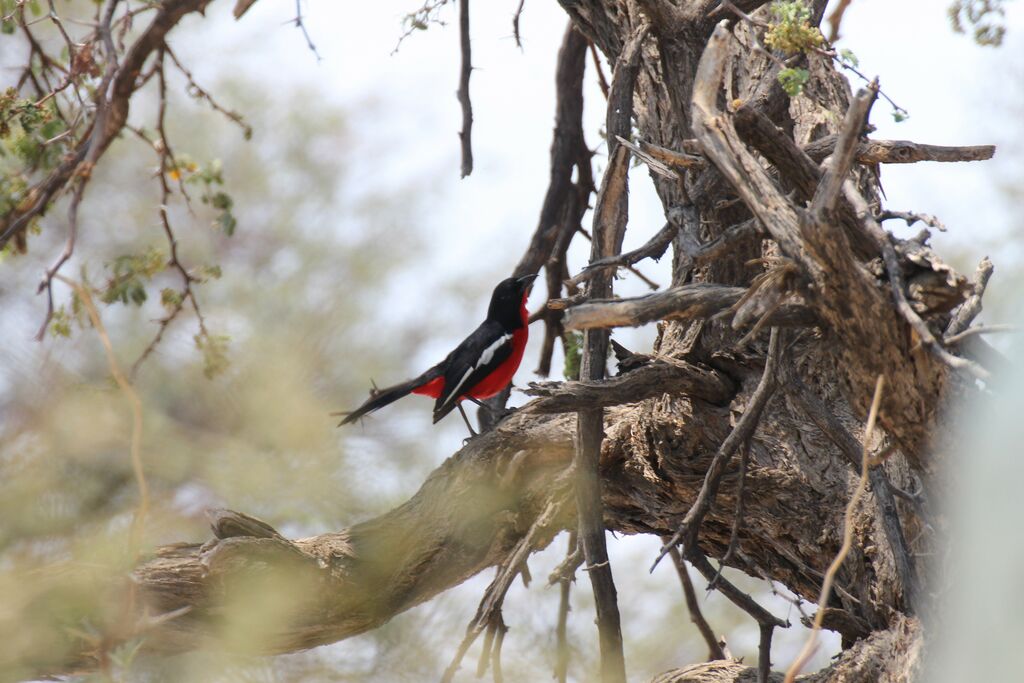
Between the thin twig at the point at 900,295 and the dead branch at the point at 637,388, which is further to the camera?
the dead branch at the point at 637,388

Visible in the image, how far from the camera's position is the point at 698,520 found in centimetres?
305

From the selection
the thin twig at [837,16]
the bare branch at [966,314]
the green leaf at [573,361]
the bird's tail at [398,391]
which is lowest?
the bare branch at [966,314]

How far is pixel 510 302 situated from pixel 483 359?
470 millimetres

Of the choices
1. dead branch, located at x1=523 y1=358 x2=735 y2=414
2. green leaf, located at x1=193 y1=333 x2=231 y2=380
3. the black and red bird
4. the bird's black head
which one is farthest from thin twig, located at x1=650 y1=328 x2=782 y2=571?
the bird's black head

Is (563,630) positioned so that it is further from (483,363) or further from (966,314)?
(966,314)

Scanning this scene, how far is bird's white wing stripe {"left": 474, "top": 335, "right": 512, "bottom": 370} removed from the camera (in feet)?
17.2

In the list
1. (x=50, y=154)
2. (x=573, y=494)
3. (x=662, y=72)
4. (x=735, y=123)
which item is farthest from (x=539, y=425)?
(x=50, y=154)

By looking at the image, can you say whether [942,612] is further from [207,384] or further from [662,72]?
[207,384]

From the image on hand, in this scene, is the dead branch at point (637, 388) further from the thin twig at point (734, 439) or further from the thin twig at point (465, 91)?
the thin twig at point (465, 91)

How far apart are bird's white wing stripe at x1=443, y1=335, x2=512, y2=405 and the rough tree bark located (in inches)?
42.4

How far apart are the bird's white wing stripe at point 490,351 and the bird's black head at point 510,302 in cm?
19

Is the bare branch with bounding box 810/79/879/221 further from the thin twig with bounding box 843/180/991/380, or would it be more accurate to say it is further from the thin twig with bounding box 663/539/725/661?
the thin twig with bounding box 663/539/725/661

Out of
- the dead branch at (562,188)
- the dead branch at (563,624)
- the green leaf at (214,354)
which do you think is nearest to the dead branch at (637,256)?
the dead branch at (563,624)

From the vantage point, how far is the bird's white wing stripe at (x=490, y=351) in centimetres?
523
